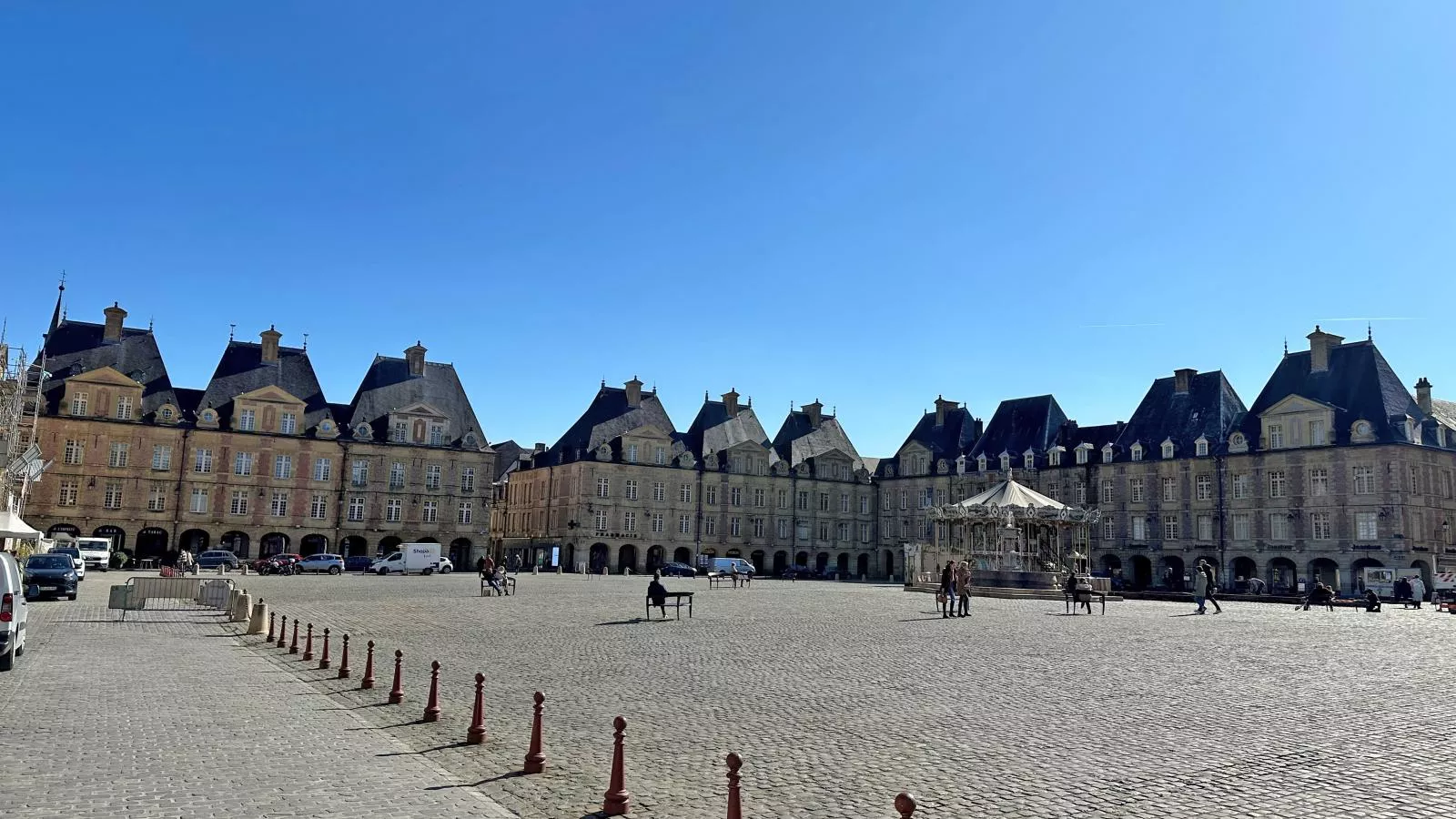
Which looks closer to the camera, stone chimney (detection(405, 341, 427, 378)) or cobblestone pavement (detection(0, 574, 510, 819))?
cobblestone pavement (detection(0, 574, 510, 819))

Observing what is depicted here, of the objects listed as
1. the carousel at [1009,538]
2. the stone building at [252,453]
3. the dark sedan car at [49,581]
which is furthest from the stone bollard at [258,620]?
the stone building at [252,453]

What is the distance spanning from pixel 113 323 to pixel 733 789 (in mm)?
64679

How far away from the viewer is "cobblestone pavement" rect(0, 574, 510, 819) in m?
7.50

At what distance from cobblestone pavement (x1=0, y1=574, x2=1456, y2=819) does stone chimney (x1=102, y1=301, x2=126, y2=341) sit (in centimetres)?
4471

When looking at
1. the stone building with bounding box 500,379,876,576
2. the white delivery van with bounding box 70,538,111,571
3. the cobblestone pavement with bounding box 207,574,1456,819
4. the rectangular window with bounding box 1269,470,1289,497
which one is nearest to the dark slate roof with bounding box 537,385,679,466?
the stone building with bounding box 500,379,876,576

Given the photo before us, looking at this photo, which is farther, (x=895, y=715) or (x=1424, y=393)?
(x=1424, y=393)

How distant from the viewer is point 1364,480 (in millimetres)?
52750

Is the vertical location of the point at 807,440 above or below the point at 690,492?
above

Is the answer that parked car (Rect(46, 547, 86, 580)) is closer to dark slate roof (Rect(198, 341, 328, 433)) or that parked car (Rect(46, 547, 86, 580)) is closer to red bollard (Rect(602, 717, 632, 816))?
dark slate roof (Rect(198, 341, 328, 433))

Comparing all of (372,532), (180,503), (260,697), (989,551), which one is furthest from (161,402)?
(260,697)

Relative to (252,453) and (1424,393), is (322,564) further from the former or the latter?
(1424,393)

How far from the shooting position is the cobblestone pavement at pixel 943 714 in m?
8.18

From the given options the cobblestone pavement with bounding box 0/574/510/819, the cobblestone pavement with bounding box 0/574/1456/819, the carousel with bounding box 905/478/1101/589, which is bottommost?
the cobblestone pavement with bounding box 0/574/510/819

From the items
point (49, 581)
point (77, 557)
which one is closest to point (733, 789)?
point (49, 581)
